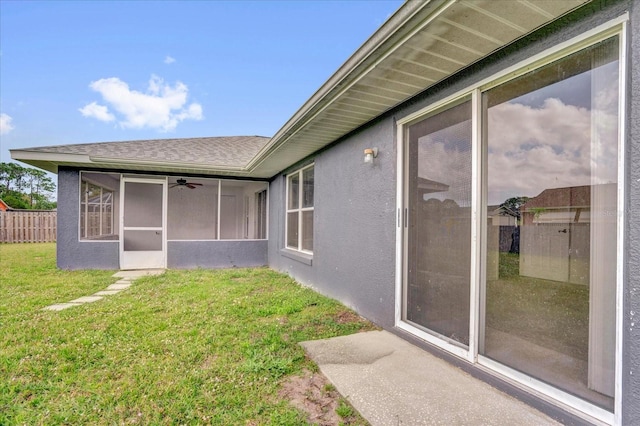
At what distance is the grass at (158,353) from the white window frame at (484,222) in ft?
4.09

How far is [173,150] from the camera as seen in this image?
8.18 metres

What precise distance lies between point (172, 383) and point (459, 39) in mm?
3210

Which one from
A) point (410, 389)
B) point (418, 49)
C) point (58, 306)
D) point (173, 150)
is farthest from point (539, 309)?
point (173, 150)

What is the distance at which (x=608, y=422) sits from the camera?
159 cm

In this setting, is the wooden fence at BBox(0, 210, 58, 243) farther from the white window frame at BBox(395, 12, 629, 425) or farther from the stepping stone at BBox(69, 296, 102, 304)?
the white window frame at BBox(395, 12, 629, 425)

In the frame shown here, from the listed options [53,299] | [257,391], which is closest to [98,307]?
[53,299]

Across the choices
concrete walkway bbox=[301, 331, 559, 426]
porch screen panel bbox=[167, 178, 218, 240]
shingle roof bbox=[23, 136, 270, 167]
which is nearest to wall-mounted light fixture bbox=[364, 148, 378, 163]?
concrete walkway bbox=[301, 331, 559, 426]

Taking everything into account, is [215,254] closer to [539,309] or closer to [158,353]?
[158,353]

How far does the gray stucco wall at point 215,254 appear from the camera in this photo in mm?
7625

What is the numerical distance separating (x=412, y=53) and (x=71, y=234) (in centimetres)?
800

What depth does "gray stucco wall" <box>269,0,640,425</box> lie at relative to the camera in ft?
4.94

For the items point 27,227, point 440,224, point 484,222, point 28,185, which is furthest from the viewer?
point 28,185

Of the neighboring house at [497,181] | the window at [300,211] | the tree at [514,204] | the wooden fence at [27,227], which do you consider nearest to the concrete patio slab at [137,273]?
the window at [300,211]

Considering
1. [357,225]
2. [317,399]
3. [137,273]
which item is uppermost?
[357,225]
